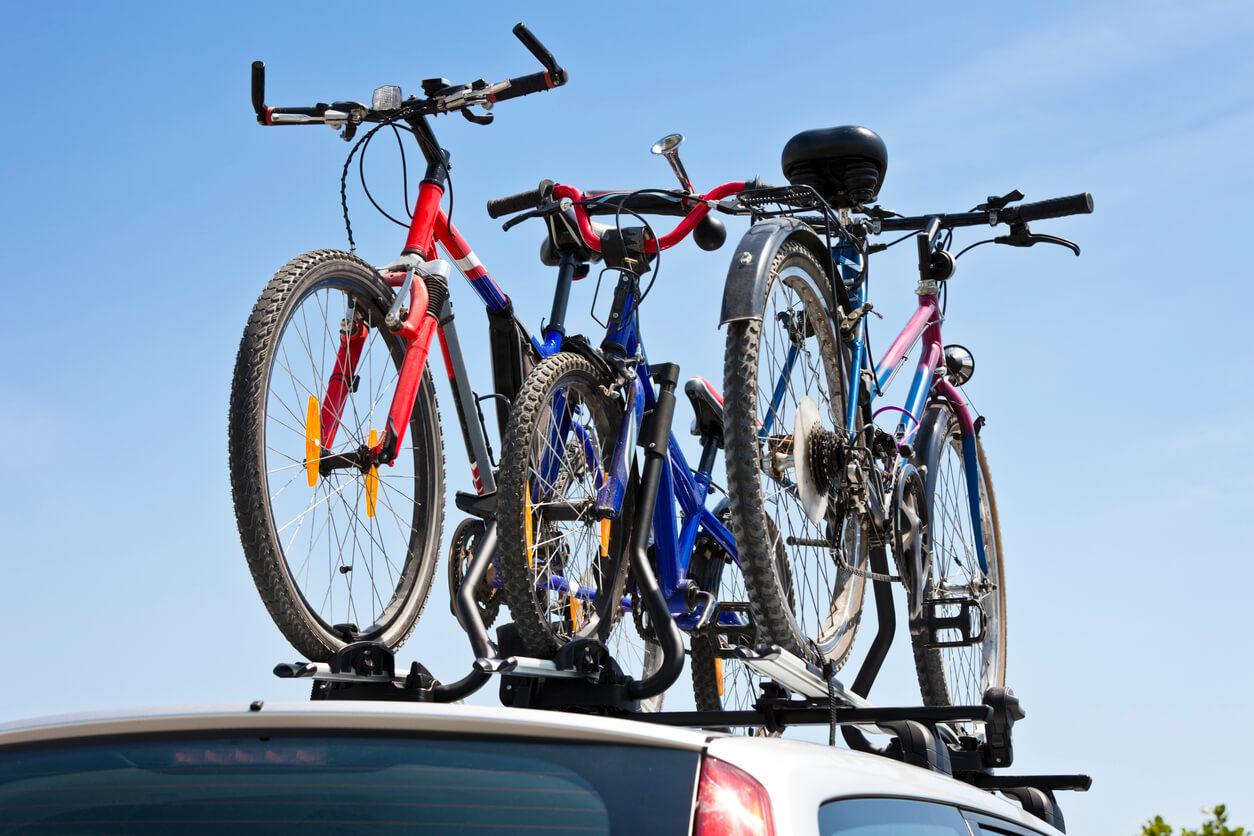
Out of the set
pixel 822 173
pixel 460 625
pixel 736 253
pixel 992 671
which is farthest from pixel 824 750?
pixel 992 671

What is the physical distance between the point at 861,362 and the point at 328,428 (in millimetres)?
2011

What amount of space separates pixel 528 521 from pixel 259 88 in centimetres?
162

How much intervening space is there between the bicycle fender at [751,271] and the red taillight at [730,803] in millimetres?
2975

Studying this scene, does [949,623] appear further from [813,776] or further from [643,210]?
[813,776]

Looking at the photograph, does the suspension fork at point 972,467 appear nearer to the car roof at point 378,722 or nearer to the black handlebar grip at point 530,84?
the black handlebar grip at point 530,84

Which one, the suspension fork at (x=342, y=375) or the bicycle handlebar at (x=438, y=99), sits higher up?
the bicycle handlebar at (x=438, y=99)

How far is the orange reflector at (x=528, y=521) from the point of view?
14.6 feet

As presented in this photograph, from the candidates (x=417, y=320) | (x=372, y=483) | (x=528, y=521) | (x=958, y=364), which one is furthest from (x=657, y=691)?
(x=958, y=364)

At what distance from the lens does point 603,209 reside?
5.52 m

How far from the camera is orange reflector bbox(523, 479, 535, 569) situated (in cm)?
445

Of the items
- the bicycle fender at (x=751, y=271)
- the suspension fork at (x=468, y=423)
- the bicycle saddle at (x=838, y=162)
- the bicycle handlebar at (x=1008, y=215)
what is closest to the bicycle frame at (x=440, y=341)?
the suspension fork at (x=468, y=423)

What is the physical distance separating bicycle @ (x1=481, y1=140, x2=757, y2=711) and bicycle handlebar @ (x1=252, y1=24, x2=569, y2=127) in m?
0.42

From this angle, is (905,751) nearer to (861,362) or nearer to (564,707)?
(564,707)

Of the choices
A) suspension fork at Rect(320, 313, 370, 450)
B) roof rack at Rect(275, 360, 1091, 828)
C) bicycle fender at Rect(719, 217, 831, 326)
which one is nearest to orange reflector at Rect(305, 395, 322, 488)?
suspension fork at Rect(320, 313, 370, 450)
